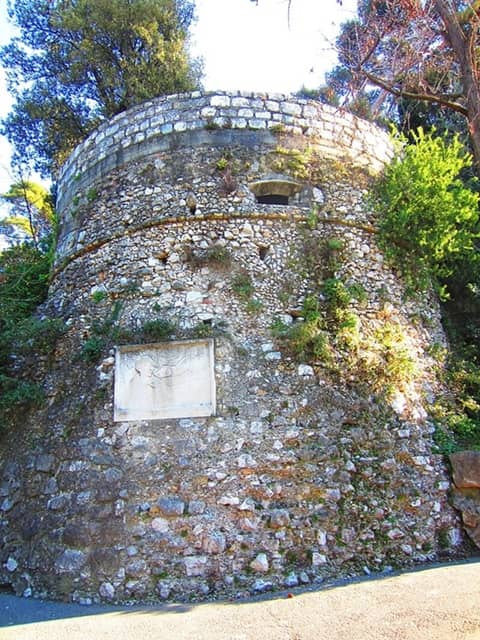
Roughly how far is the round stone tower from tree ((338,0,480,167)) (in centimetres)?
79

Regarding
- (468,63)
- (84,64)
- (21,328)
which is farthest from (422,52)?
(84,64)

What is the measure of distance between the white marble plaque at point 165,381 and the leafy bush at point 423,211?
3.14m

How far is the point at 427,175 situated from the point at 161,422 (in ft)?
16.1

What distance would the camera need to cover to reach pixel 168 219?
277 inches

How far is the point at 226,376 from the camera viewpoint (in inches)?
242

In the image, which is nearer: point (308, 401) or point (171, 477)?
point (171, 477)

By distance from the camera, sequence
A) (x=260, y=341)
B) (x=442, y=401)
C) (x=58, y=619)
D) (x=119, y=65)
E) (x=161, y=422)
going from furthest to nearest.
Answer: (x=119, y=65) < (x=442, y=401) < (x=260, y=341) < (x=161, y=422) < (x=58, y=619)

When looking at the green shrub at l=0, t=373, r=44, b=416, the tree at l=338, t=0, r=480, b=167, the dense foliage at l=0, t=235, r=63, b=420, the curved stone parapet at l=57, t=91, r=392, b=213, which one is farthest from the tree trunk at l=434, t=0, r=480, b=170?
the green shrub at l=0, t=373, r=44, b=416

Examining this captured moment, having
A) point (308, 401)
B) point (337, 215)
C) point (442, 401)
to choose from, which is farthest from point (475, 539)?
point (337, 215)

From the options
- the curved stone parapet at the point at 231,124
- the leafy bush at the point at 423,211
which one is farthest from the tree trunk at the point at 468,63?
the curved stone parapet at the point at 231,124

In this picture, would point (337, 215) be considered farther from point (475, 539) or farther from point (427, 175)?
point (475, 539)

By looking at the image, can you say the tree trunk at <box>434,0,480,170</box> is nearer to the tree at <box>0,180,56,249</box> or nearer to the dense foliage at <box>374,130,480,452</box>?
the dense foliage at <box>374,130,480,452</box>

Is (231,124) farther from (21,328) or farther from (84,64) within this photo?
(84,64)

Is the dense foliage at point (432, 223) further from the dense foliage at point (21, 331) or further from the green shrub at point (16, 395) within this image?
the green shrub at point (16, 395)
